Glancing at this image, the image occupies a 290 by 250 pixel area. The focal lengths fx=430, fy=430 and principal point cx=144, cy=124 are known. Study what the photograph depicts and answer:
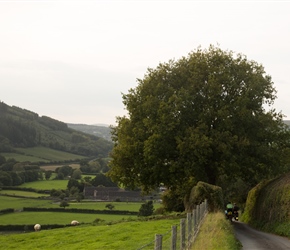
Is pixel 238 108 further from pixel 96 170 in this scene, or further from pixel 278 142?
pixel 96 170

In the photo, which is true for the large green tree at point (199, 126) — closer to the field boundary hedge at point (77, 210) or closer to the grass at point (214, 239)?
the grass at point (214, 239)

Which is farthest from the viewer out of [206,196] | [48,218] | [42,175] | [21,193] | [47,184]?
[42,175]

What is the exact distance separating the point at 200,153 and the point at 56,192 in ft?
296

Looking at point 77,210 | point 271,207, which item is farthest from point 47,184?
point 271,207

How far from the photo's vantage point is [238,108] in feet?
122

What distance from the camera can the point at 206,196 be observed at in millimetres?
32406

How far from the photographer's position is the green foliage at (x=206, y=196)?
32.2 meters

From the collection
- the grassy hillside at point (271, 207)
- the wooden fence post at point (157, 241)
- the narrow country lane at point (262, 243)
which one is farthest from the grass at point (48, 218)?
the wooden fence post at point (157, 241)

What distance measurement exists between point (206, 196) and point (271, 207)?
19.9 feet

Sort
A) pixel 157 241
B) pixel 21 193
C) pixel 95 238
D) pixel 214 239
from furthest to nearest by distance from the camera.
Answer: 1. pixel 21 193
2. pixel 95 238
3. pixel 214 239
4. pixel 157 241

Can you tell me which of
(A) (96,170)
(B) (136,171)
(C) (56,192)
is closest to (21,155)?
(A) (96,170)

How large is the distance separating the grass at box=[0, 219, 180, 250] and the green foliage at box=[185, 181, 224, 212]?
2556 mm

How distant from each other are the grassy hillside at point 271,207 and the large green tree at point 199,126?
7.70 feet

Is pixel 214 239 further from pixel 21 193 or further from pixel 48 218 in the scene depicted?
pixel 21 193
